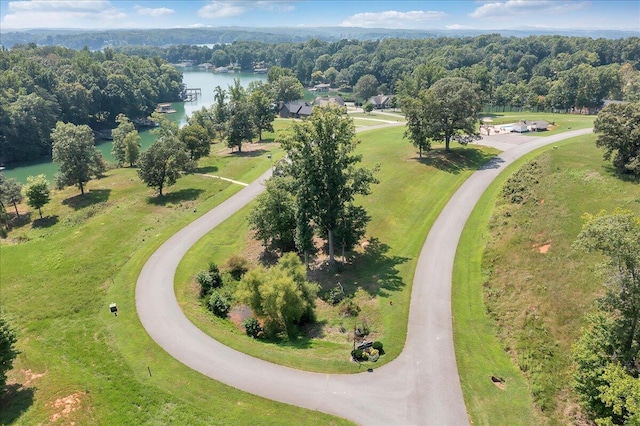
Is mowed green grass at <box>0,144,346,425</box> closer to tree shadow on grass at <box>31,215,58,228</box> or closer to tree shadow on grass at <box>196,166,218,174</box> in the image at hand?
tree shadow on grass at <box>31,215,58,228</box>

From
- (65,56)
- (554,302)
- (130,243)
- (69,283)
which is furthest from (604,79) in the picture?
(65,56)

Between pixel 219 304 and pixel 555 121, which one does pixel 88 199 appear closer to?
pixel 219 304

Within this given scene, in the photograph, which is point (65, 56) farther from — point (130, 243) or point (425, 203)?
point (425, 203)

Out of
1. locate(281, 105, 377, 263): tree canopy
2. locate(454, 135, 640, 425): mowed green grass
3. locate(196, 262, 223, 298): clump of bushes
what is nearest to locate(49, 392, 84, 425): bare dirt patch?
Result: locate(196, 262, 223, 298): clump of bushes

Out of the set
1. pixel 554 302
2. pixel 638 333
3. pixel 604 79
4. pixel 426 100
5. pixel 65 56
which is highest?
pixel 65 56

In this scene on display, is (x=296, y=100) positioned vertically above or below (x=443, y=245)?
above

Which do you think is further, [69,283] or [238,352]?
[69,283]

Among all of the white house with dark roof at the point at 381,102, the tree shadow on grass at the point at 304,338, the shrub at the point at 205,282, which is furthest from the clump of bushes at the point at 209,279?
the white house with dark roof at the point at 381,102
